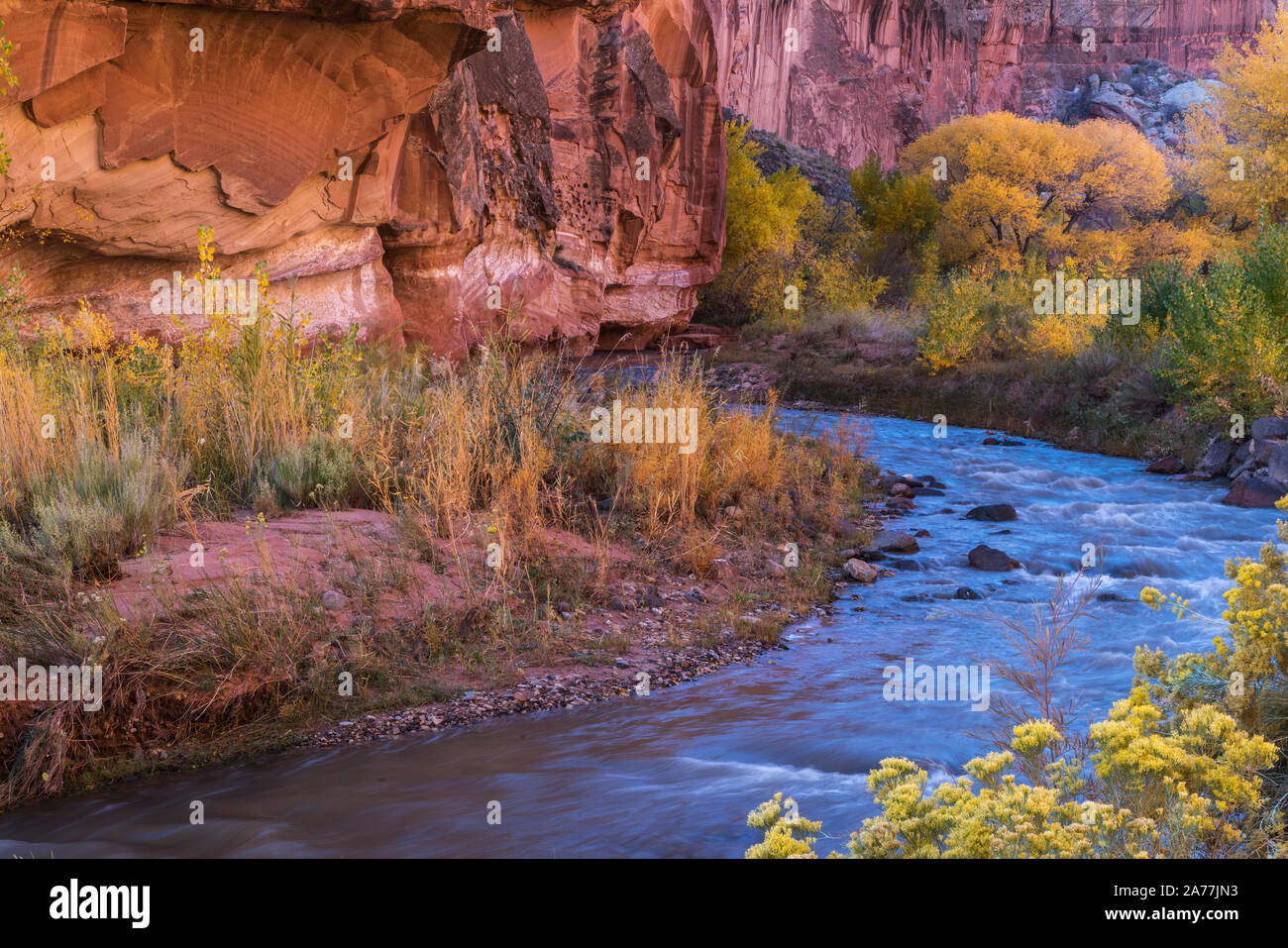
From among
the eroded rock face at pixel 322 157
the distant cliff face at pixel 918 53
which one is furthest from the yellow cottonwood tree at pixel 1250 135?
the distant cliff face at pixel 918 53

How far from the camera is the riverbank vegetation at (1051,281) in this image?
48.4 feet

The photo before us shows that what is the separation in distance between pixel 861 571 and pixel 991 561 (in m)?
1.53

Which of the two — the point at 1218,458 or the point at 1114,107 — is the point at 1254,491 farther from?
the point at 1114,107

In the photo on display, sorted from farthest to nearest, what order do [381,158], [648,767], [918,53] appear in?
1. [918,53]
2. [381,158]
3. [648,767]

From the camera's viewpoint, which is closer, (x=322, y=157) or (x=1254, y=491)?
(x=1254, y=491)

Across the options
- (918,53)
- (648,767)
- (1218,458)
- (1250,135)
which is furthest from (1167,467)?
(918,53)

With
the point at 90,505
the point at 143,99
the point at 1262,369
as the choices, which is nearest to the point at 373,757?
the point at 90,505

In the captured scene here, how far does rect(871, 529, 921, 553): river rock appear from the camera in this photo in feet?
31.0

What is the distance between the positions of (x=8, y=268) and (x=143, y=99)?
7.78ft

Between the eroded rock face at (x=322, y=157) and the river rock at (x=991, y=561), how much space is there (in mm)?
4931

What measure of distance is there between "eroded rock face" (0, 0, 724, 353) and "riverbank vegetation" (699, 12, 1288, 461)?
7.53 meters

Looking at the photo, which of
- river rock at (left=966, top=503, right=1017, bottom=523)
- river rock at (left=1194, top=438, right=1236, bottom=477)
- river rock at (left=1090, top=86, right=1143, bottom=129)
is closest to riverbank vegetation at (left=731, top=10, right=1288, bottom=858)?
river rock at (left=1194, top=438, right=1236, bottom=477)

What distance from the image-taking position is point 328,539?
249 inches

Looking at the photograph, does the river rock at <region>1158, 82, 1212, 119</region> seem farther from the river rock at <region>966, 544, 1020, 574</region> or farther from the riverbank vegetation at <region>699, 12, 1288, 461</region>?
the river rock at <region>966, 544, 1020, 574</region>
